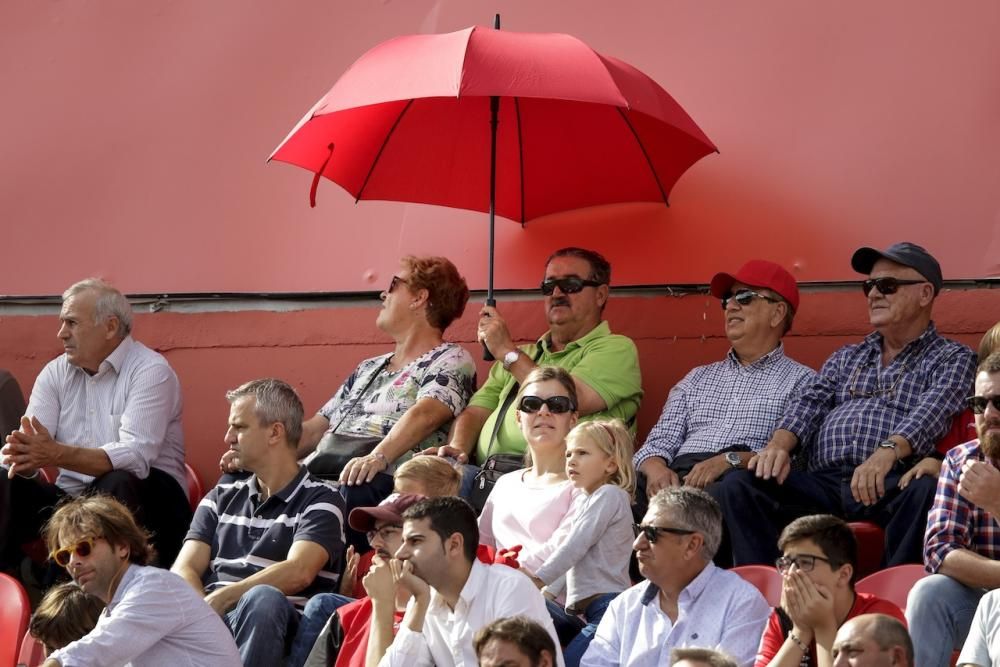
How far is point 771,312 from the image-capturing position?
6.04 m

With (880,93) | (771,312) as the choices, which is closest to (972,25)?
(880,93)

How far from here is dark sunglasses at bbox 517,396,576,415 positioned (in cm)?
552

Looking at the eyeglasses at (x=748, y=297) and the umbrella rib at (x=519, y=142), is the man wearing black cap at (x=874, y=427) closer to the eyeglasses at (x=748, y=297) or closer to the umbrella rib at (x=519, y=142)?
the eyeglasses at (x=748, y=297)

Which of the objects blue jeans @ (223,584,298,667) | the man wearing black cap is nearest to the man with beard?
the man wearing black cap

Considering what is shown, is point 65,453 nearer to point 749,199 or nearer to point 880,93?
point 749,199

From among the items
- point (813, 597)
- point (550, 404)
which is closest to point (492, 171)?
point (550, 404)

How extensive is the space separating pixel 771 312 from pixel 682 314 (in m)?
0.64

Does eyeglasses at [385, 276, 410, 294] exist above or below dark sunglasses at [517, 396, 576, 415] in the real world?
above

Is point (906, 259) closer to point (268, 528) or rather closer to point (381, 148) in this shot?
point (381, 148)

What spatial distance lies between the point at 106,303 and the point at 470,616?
2605mm

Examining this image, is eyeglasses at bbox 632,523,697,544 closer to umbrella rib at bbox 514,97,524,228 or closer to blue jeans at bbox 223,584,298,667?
blue jeans at bbox 223,584,298,667

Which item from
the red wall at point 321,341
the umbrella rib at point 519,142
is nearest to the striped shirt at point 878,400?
the red wall at point 321,341

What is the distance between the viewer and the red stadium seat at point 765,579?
4746mm

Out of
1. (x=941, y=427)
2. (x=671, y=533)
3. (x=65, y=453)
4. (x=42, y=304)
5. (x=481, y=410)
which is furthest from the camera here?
(x=42, y=304)
